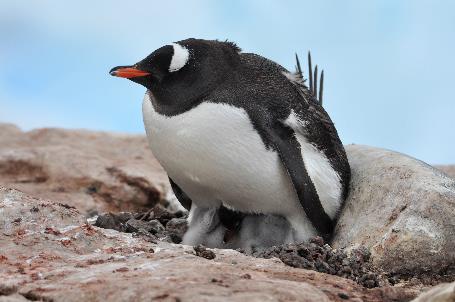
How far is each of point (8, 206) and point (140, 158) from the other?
6.08 metres

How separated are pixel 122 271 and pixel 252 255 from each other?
1.28 meters

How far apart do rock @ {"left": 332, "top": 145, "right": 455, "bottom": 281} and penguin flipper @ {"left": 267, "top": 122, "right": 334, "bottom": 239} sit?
0.31 meters

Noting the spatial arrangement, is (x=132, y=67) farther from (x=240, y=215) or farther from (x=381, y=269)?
(x=381, y=269)

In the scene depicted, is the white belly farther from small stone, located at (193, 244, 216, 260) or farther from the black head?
small stone, located at (193, 244, 216, 260)

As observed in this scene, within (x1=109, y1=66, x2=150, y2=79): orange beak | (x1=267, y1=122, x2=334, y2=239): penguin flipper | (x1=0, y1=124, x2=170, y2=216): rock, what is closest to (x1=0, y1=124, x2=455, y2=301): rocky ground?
(x1=267, y1=122, x2=334, y2=239): penguin flipper

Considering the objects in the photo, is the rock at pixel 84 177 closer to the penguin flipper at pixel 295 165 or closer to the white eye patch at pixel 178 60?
the white eye patch at pixel 178 60

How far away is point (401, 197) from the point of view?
5.61 meters

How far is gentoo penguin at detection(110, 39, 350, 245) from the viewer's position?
18.1ft

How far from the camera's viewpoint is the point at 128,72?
562 centimetres

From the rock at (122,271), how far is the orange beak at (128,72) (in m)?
1.02

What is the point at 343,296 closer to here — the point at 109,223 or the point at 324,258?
the point at 324,258

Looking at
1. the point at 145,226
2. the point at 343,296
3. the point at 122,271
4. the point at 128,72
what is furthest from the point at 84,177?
the point at 343,296

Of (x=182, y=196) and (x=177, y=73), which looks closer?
(x=177, y=73)

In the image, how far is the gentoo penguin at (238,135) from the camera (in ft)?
18.1
